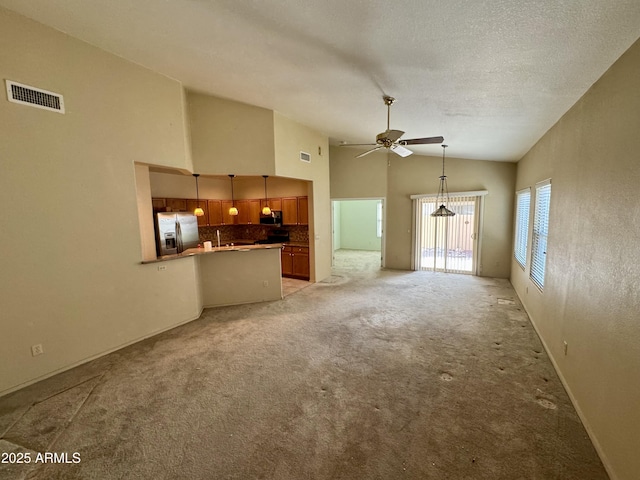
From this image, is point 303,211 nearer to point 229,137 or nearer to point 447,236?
point 229,137

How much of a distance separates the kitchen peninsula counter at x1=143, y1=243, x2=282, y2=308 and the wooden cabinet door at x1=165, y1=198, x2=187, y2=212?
176cm

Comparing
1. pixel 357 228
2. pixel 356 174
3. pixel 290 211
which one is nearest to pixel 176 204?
pixel 290 211

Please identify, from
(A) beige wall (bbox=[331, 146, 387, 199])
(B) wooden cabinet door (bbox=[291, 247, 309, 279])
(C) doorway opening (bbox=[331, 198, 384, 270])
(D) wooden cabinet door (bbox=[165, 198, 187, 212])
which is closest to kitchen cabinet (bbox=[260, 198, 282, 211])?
(B) wooden cabinet door (bbox=[291, 247, 309, 279])

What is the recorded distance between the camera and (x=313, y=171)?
6.23 metres

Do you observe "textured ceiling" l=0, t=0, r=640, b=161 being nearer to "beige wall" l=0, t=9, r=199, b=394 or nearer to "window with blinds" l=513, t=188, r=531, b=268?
"beige wall" l=0, t=9, r=199, b=394

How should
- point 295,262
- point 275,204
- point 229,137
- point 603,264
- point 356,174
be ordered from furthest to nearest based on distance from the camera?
point 356,174 < point 275,204 < point 295,262 < point 229,137 < point 603,264

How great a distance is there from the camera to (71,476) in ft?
6.02

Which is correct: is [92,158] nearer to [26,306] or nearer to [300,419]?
[26,306]

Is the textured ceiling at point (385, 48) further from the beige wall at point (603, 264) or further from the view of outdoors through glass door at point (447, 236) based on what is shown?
the view of outdoors through glass door at point (447, 236)

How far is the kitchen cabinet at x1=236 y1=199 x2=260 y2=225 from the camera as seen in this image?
24.3 feet

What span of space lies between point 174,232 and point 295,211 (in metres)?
2.86

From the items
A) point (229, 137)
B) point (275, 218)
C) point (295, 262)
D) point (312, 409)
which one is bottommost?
point (312, 409)

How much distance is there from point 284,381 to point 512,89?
376 centimetres

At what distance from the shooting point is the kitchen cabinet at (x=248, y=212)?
7.41m
